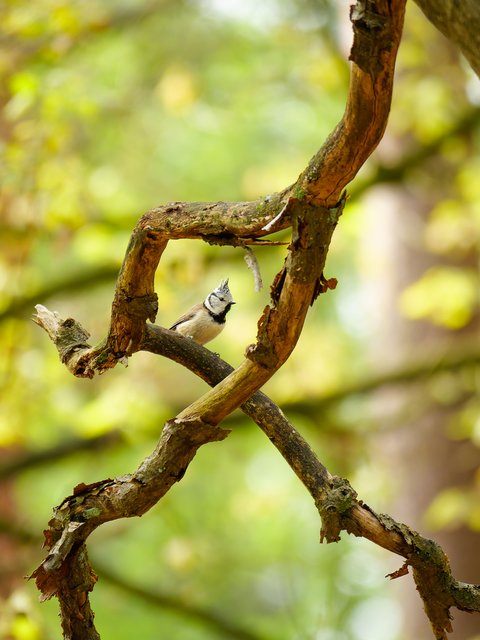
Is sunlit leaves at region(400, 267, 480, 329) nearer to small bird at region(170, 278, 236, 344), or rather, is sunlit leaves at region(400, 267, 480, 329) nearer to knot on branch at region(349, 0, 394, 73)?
small bird at region(170, 278, 236, 344)

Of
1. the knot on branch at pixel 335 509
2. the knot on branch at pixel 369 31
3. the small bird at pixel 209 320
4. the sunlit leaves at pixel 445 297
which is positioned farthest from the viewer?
the sunlit leaves at pixel 445 297

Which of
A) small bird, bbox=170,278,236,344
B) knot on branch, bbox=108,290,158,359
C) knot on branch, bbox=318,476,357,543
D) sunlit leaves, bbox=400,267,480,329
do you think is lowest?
knot on branch, bbox=318,476,357,543

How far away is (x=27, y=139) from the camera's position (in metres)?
5.07

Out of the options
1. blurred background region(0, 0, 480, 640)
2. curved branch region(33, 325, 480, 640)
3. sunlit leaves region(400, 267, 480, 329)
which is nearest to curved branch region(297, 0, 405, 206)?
curved branch region(33, 325, 480, 640)

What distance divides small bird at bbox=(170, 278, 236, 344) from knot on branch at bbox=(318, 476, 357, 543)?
90.7 inches

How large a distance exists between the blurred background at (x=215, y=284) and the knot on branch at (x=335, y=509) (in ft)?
6.26

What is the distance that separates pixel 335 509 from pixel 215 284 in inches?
206

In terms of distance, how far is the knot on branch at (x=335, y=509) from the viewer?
208cm

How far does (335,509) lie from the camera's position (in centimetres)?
209

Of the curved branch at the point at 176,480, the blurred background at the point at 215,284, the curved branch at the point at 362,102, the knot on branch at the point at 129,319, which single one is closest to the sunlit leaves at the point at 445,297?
the blurred background at the point at 215,284

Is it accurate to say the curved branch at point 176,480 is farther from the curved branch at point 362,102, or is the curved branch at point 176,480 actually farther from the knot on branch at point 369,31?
the knot on branch at point 369,31

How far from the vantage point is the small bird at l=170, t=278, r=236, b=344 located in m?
4.41

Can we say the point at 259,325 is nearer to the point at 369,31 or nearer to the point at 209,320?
the point at 369,31

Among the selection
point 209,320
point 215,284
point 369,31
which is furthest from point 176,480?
point 215,284
